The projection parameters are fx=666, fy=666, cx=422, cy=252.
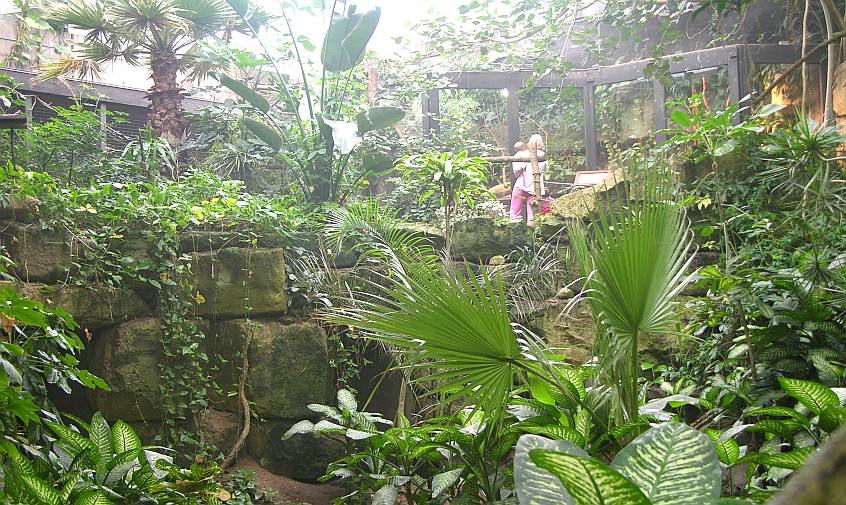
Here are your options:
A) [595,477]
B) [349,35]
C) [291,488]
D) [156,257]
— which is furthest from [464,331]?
[349,35]

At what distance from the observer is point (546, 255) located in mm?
6172

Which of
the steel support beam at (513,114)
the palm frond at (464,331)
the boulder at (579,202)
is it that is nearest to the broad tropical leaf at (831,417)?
the palm frond at (464,331)

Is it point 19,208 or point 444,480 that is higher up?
point 19,208

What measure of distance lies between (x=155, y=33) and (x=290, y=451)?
4396 millimetres

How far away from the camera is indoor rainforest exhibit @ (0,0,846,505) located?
209 centimetres

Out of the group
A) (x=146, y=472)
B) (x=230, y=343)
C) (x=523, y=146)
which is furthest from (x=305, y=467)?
(x=523, y=146)

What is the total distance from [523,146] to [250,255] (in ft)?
15.7

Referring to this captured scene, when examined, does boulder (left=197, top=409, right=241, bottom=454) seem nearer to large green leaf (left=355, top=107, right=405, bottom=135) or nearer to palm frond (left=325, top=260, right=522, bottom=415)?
large green leaf (left=355, top=107, right=405, bottom=135)

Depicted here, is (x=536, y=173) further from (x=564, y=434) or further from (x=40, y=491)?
(x=40, y=491)

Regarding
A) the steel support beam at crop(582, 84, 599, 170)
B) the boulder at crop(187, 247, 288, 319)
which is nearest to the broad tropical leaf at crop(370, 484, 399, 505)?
the boulder at crop(187, 247, 288, 319)

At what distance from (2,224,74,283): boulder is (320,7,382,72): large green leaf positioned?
322 centimetres

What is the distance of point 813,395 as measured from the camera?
7.65 ft

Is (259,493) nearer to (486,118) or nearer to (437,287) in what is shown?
(437,287)

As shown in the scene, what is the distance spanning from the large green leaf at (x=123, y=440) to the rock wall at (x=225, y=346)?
1.56 m
